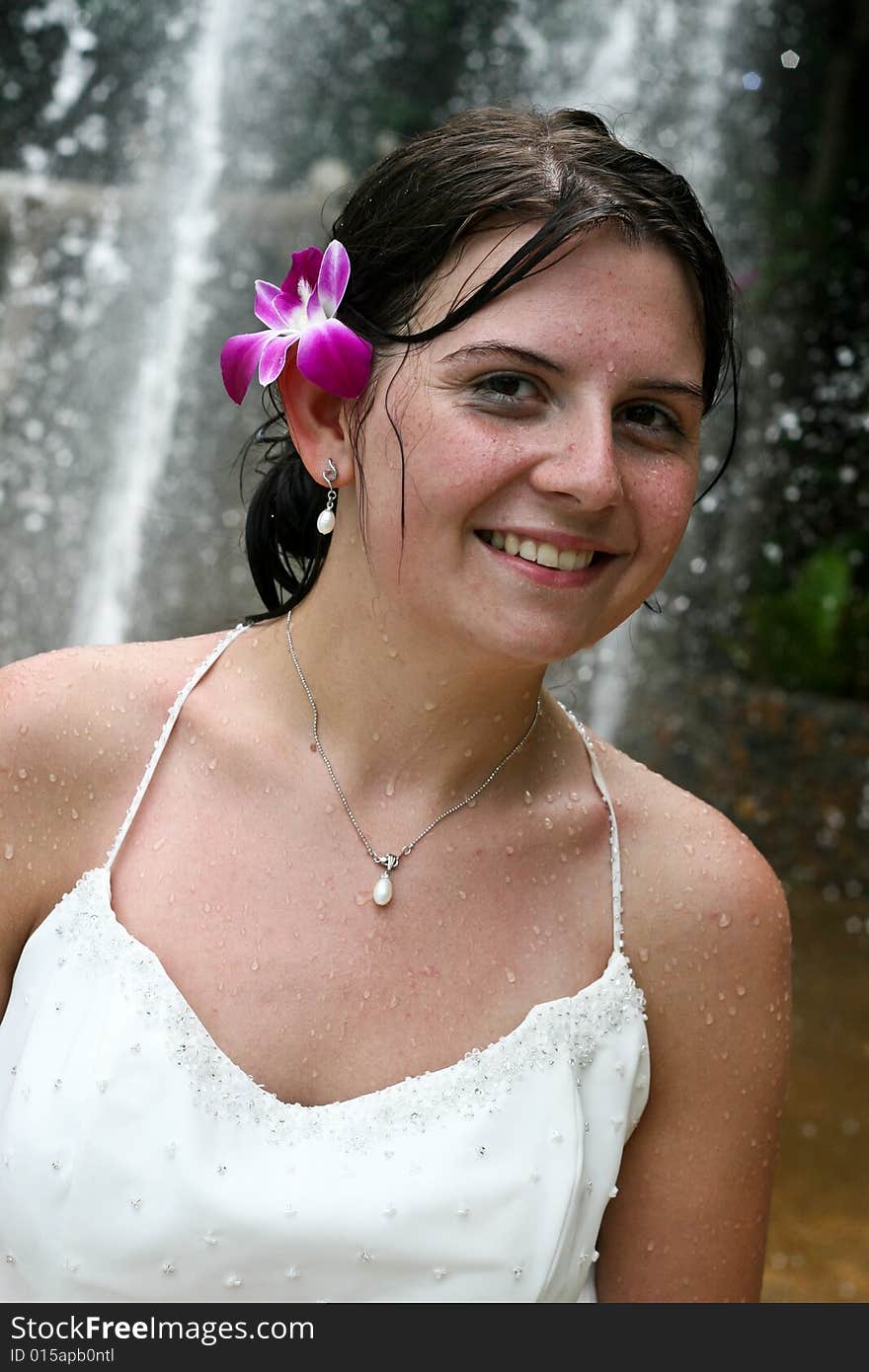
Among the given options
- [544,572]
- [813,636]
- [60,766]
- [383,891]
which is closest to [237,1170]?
[383,891]

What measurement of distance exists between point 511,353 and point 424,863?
73 cm

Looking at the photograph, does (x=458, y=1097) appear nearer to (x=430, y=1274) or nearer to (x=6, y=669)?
(x=430, y=1274)

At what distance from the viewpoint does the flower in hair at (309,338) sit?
1.97 m

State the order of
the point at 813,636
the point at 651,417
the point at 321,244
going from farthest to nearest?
the point at 321,244 → the point at 813,636 → the point at 651,417

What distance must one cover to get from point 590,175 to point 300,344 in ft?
1.38

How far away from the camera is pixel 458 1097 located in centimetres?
202

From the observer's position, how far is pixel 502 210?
6.24 feet

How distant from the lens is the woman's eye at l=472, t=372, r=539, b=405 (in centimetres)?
185

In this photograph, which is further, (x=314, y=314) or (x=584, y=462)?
(x=314, y=314)

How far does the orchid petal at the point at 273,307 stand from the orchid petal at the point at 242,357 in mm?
17

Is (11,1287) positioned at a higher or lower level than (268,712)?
lower

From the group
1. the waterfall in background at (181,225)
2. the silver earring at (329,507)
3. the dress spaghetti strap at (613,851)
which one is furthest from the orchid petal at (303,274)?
the waterfall in background at (181,225)

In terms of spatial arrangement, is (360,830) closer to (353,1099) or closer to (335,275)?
(353,1099)
